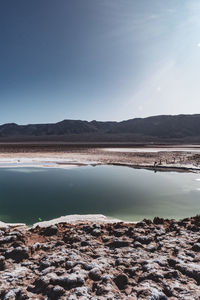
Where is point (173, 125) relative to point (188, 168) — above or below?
above

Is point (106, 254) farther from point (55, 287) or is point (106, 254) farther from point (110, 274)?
point (55, 287)

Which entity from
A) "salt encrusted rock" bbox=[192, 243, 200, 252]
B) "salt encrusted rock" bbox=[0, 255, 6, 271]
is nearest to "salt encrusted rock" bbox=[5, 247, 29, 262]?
"salt encrusted rock" bbox=[0, 255, 6, 271]

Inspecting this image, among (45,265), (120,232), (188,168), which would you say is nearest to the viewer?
(45,265)

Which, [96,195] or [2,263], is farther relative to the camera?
[96,195]

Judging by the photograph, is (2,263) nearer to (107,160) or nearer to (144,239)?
(144,239)

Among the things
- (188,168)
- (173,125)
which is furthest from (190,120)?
(188,168)

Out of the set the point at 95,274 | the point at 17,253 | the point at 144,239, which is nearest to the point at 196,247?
the point at 144,239

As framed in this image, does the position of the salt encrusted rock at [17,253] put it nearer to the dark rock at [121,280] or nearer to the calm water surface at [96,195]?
the dark rock at [121,280]

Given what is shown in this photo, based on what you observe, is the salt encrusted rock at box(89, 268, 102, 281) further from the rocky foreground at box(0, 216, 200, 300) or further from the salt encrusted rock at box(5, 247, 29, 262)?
the salt encrusted rock at box(5, 247, 29, 262)
